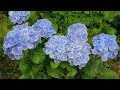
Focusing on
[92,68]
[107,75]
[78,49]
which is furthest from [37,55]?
[107,75]

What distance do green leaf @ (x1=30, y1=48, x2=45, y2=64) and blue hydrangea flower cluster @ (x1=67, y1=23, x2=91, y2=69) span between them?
0.22m

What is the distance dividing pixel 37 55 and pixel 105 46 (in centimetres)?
53

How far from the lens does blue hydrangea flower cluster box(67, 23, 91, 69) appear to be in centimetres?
318

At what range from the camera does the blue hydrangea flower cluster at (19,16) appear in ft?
11.5

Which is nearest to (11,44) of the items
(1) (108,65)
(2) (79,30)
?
(2) (79,30)

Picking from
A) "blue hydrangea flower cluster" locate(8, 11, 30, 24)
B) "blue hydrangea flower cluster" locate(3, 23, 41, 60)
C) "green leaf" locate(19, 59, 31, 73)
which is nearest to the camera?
"blue hydrangea flower cluster" locate(3, 23, 41, 60)

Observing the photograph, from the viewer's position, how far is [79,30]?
329 cm

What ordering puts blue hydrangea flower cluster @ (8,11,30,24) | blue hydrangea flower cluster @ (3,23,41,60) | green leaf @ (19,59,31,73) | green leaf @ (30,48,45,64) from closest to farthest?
blue hydrangea flower cluster @ (3,23,41,60)
green leaf @ (30,48,45,64)
green leaf @ (19,59,31,73)
blue hydrangea flower cluster @ (8,11,30,24)

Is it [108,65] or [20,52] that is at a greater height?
[20,52]

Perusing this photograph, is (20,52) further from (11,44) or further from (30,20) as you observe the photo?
(30,20)

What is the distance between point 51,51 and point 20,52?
0.77 ft

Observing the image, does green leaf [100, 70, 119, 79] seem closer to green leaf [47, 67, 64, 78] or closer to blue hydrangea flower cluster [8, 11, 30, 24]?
green leaf [47, 67, 64, 78]

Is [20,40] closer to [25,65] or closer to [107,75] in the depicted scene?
[25,65]

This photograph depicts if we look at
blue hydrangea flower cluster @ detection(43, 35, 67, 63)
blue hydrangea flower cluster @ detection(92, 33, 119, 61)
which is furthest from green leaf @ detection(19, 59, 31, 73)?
blue hydrangea flower cluster @ detection(92, 33, 119, 61)
